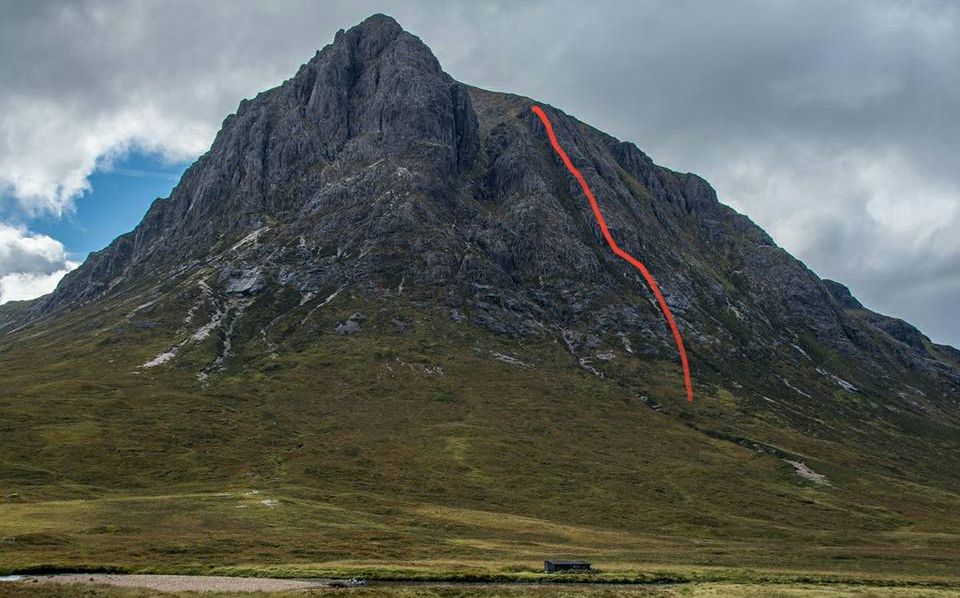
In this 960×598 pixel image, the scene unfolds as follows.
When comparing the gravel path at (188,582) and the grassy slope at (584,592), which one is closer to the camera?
the grassy slope at (584,592)

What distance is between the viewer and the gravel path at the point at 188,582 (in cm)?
6912

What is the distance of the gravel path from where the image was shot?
227 feet

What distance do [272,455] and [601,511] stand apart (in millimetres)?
88605

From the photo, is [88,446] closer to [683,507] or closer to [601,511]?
[601,511]

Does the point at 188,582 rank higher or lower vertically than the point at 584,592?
lower

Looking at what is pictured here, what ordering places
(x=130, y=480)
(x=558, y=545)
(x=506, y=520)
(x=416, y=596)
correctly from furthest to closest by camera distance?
(x=130, y=480) < (x=506, y=520) < (x=558, y=545) < (x=416, y=596)

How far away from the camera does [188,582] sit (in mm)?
72125

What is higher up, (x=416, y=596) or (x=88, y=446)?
(x=88, y=446)

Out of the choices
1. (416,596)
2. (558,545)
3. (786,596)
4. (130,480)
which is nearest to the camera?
(416,596)

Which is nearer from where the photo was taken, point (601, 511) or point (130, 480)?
point (130, 480)

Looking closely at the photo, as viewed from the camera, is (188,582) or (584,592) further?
(584,592)

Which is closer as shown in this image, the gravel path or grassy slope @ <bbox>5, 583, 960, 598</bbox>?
grassy slope @ <bbox>5, 583, 960, 598</bbox>

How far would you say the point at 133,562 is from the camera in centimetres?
8094

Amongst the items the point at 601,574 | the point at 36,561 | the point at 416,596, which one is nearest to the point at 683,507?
the point at 601,574
